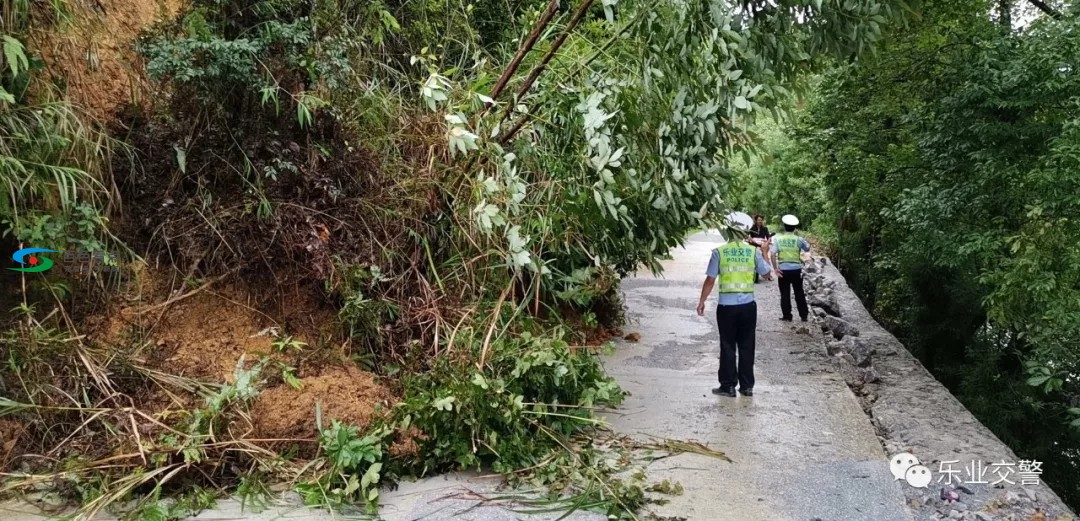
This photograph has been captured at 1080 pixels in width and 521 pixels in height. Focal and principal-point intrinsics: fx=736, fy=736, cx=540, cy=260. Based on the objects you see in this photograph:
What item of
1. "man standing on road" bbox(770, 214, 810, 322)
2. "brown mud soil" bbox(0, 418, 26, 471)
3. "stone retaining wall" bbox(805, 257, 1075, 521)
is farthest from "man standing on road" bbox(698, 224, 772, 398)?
"brown mud soil" bbox(0, 418, 26, 471)

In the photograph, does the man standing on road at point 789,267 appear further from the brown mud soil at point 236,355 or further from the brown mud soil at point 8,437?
the brown mud soil at point 8,437

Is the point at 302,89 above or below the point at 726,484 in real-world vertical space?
above

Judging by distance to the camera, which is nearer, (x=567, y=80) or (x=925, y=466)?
(x=925, y=466)

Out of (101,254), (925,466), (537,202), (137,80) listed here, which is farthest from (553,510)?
(137,80)

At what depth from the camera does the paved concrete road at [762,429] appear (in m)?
4.12

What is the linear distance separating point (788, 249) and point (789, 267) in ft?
1.27

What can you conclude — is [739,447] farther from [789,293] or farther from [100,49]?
[789,293]

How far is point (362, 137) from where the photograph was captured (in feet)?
19.3

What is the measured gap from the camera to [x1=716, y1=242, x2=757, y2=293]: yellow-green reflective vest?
6.41 metres

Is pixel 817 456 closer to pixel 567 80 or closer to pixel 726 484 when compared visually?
pixel 726 484

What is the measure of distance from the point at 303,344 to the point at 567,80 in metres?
2.69

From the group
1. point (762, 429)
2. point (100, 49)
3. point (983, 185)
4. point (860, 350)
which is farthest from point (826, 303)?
point (100, 49)

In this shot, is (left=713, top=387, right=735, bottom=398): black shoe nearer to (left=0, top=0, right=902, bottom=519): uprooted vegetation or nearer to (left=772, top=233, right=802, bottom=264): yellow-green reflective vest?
(left=0, top=0, right=902, bottom=519): uprooted vegetation

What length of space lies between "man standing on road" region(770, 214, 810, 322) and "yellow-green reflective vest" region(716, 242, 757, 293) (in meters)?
4.40
